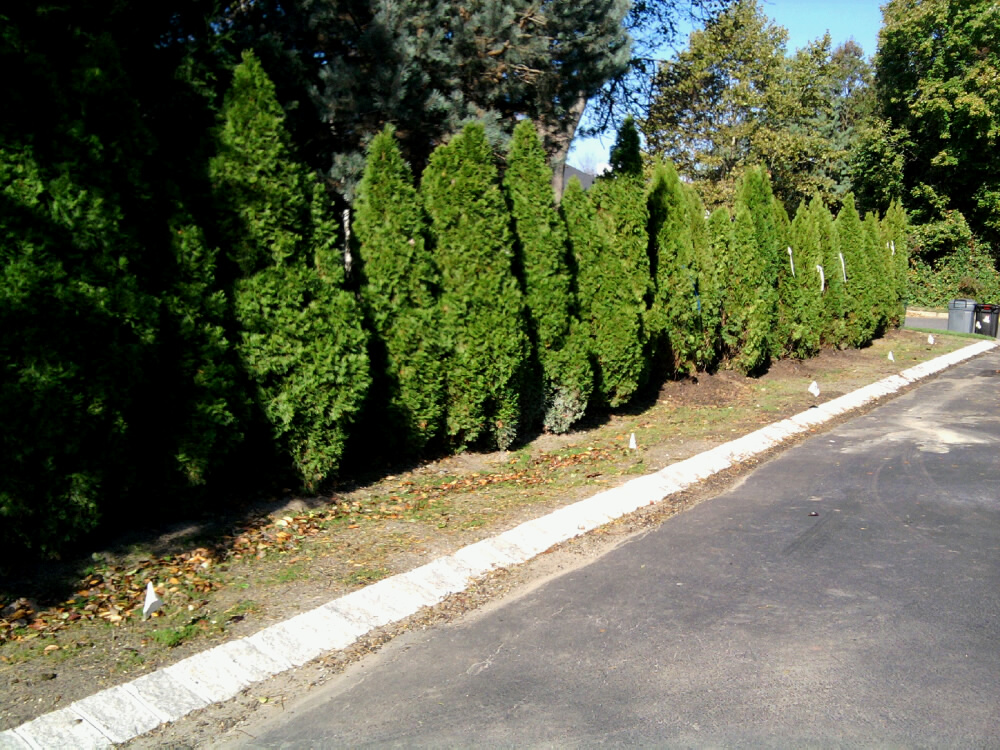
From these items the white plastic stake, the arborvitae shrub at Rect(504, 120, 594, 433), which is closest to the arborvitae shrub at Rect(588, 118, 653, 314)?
the arborvitae shrub at Rect(504, 120, 594, 433)

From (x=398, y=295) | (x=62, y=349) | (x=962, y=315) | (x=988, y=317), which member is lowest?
(x=988, y=317)

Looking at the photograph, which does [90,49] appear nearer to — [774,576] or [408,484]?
[408,484]

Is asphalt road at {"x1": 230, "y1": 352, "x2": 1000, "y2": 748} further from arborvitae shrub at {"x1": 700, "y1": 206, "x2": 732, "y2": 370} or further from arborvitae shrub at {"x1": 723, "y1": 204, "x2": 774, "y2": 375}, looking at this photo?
arborvitae shrub at {"x1": 723, "y1": 204, "x2": 774, "y2": 375}

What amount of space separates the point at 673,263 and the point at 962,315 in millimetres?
17686

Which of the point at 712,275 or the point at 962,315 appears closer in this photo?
the point at 712,275

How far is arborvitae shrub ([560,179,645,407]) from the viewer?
1088 centimetres

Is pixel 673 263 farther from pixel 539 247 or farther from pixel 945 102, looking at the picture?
pixel 945 102

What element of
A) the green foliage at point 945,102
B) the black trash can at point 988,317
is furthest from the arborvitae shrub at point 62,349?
the green foliage at point 945,102

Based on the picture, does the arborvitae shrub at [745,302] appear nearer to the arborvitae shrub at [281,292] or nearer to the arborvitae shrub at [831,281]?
the arborvitae shrub at [831,281]

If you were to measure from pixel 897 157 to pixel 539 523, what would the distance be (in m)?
36.7

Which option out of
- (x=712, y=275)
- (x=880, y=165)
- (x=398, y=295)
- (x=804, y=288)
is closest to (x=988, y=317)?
(x=804, y=288)

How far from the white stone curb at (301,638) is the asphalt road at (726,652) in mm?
371

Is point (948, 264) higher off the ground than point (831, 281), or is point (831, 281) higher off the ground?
point (831, 281)

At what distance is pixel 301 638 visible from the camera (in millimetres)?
4629
